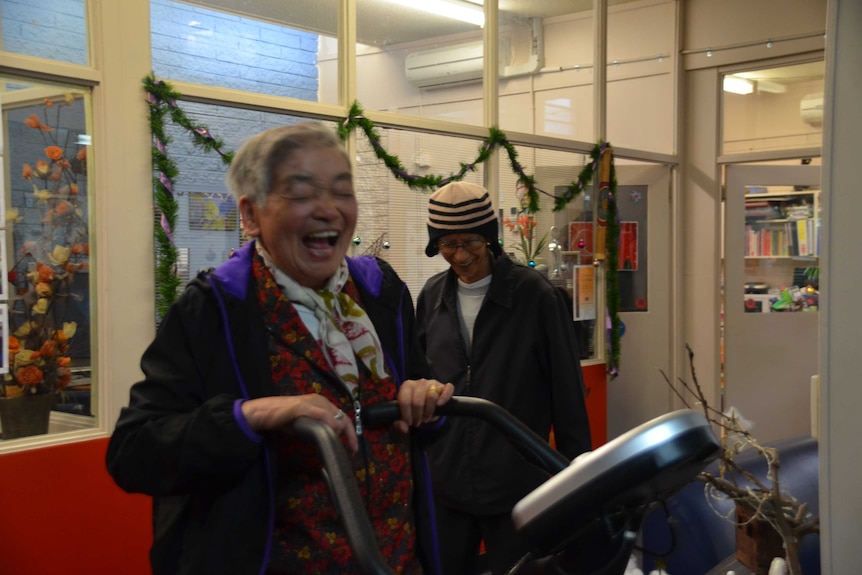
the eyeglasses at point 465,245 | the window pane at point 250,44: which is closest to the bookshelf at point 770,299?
the window pane at point 250,44

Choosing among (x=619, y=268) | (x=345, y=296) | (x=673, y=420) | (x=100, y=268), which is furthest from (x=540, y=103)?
(x=673, y=420)

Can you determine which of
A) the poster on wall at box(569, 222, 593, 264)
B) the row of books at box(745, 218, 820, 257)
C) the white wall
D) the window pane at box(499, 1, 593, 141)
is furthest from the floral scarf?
the row of books at box(745, 218, 820, 257)

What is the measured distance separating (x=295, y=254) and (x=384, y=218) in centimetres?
278

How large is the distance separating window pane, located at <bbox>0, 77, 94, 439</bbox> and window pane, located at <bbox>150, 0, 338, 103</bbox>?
43 cm

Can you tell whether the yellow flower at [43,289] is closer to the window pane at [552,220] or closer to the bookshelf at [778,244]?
the window pane at [552,220]

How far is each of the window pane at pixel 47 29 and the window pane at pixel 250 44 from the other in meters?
0.28

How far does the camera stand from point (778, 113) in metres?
5.71

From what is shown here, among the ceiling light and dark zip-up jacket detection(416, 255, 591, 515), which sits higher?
the ceiling light

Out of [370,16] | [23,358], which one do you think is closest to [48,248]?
[23,358]

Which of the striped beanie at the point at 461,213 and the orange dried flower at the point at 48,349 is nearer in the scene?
the striped beanie at the point at 461,213

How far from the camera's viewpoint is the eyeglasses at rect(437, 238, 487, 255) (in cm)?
254

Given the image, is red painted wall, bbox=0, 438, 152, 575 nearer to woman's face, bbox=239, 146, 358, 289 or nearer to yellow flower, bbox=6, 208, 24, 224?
yellow flower, bbox=6, 208, 24, 224

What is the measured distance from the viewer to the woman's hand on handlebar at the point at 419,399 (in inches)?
47.6

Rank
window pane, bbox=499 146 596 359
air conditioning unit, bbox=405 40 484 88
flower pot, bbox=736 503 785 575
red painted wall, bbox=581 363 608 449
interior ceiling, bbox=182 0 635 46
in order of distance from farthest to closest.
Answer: red painted wall, bbox=581 363 608 449
window pane, bbox=499 146 596 359
air conditioning unit, bbox=405 40 484 88
interior ceiling, bbox=182 0 635 46
flower pot, bbox=736 503 785 575
